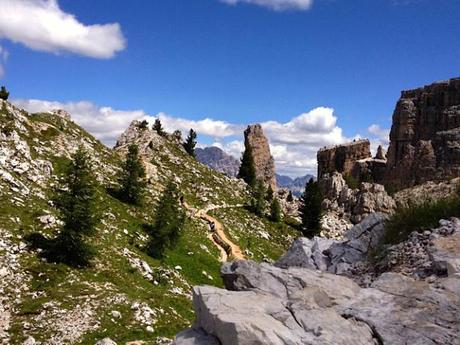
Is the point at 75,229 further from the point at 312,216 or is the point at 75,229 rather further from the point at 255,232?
the point at 312,216

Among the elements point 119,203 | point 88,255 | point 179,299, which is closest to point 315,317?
point 179,299

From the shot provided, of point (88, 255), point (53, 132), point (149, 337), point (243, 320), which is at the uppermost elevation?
point (53, 132)

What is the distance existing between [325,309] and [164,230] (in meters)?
35.9

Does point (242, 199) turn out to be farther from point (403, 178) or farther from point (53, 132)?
point (403, 178)

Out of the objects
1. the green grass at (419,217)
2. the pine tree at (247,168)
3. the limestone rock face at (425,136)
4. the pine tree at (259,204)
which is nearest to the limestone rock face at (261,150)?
the limestone rock face at (425,136)

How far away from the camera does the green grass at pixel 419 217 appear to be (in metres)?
16.3

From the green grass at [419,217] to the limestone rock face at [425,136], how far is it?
464 feet

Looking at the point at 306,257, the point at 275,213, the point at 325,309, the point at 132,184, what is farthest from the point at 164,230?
the point at 275,213

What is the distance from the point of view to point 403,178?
544ft

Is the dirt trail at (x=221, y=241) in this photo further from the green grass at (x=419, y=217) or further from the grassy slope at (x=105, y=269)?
the green grass at (x=419, y=217)

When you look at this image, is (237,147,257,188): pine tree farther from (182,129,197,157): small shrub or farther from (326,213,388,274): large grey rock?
(326,213,388,274): large grey rock

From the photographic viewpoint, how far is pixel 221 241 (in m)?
62.7

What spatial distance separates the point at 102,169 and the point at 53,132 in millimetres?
8949

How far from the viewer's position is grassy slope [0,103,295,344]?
88.5 ft
